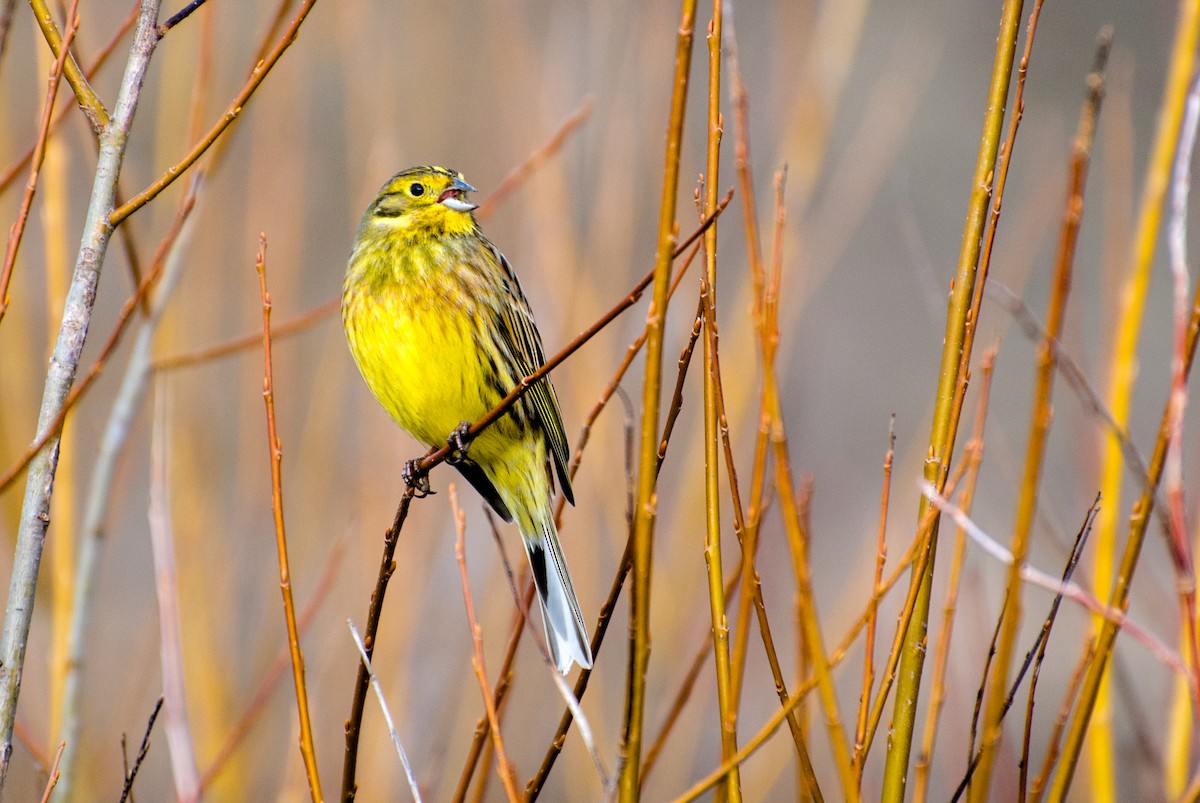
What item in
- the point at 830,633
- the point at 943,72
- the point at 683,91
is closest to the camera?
the point at 683,91

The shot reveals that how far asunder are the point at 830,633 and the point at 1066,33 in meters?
7.07

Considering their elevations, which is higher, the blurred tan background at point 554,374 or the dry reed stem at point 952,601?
the blurred tan background at point 554,374

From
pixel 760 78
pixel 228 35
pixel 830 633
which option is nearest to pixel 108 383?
pixel 228 35

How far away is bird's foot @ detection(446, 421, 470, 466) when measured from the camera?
10.0 ft

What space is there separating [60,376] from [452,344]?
6.47 feet

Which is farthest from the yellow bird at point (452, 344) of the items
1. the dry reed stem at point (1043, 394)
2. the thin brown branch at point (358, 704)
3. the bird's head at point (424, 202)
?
the dry reed stem at point (1043, 394)

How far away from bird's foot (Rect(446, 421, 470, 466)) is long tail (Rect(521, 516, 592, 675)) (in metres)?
0.31

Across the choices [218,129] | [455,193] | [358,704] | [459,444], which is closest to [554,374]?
[455,193]

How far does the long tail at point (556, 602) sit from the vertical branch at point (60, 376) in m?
1.19

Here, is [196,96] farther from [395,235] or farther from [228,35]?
[228,35]

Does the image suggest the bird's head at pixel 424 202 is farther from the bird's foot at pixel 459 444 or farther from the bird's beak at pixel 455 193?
the bird's foot at pixel 459 444

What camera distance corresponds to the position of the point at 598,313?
13.4ft

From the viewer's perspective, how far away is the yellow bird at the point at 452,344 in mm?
3750

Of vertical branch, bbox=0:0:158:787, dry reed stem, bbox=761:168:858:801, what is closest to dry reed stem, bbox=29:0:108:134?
vertical branch, bbox=0:0:158:787
